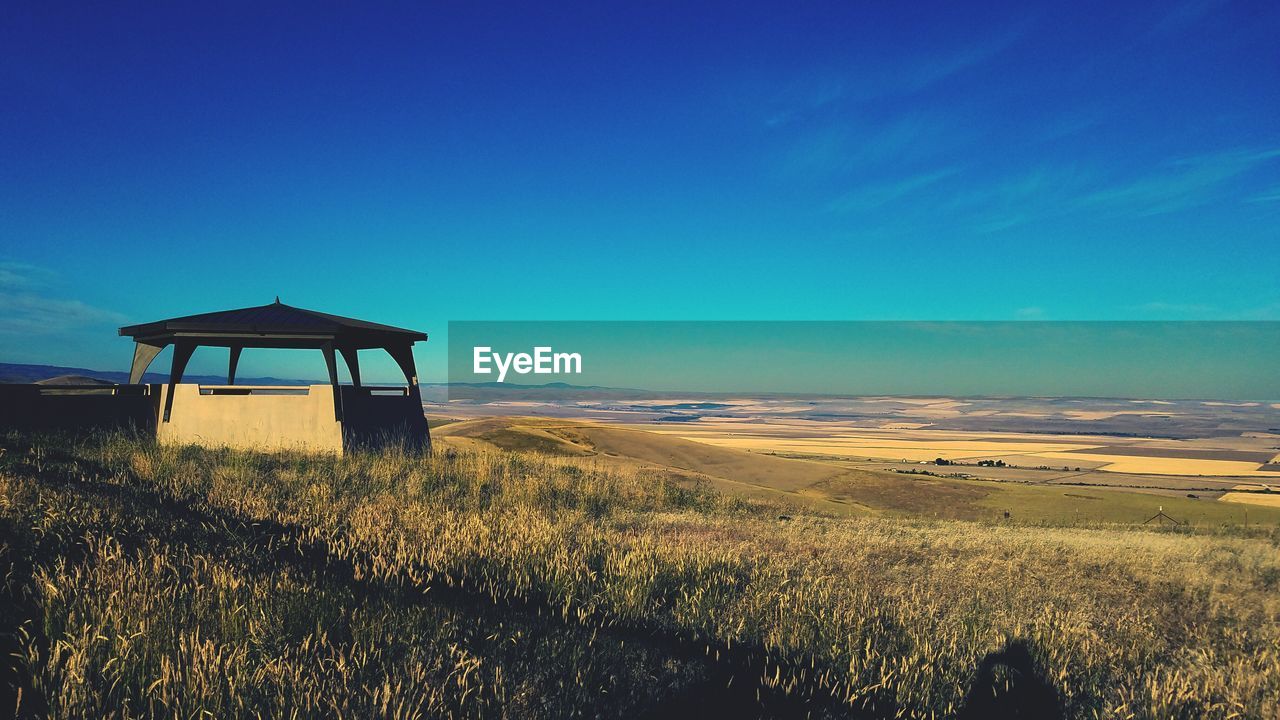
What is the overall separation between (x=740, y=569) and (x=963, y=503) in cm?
2071

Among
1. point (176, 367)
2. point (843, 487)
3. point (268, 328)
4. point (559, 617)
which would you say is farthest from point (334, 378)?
point (843, 487)

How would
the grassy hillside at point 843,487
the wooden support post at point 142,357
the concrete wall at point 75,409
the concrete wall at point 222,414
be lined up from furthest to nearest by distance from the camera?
the grassy hillside at point 843,487 < the wooden support post at point 142,357 < the concrete wall at point 222,414 < the concrete wall at point 75,409

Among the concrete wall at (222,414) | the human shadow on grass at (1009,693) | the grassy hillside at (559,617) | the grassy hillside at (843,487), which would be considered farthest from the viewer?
the grassy hillside at (843,487)

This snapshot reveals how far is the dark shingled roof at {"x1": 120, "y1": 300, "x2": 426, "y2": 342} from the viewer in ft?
51.1

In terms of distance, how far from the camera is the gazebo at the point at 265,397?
15805mm

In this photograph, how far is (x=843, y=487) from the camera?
90.3 feet

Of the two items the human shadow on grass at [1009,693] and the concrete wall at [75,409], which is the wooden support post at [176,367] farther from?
the human shadow on grass at [1009,693]

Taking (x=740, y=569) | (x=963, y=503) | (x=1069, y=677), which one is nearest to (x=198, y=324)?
(x=740, y=569)

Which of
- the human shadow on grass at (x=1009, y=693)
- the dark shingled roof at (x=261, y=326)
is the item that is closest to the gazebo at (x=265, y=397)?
the dark shingled roof at (x=261, y=326)

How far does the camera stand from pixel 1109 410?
150000 millimetres

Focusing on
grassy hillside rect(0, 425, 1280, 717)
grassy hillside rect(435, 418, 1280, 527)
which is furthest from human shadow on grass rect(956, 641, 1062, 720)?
grassy hillside rect(435, 418, 1280, 527)

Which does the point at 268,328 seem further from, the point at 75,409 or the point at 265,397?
the point at 75,409

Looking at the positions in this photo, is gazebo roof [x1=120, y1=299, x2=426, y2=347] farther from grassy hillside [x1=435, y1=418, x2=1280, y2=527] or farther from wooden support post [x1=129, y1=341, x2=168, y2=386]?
grassy hillside [x1=435, y1=418, x2=1280, y2=527]

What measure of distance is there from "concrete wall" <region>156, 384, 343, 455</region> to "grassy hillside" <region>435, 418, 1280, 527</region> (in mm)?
7662
